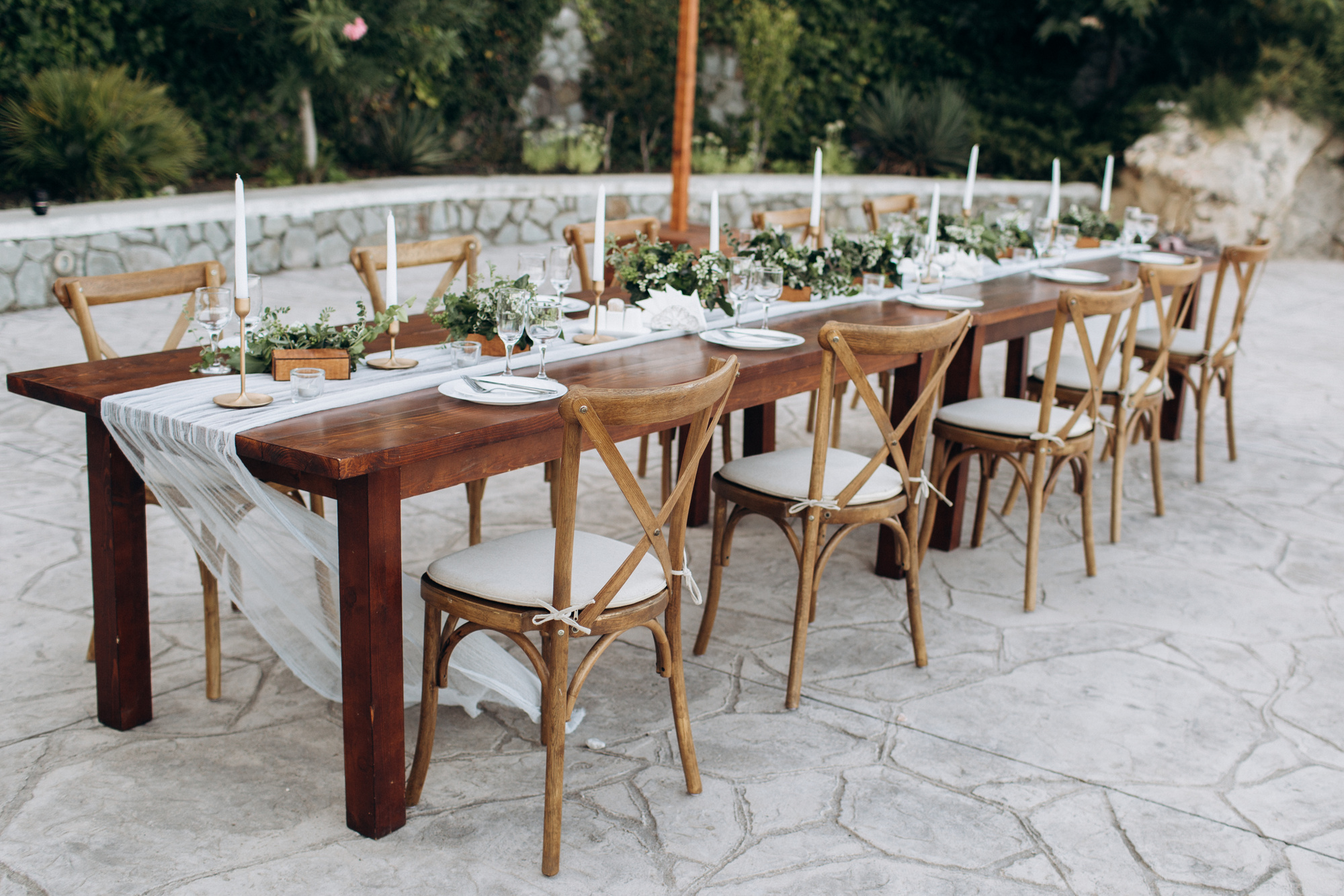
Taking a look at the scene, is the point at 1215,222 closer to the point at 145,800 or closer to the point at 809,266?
the point at 809,266

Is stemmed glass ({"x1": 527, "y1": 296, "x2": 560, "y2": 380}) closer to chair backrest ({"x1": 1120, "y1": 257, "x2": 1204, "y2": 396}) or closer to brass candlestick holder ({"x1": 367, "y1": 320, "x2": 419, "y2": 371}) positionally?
brass candlestick holder ({"x1": 367, "y1": 320, "x2": 419, "y2": 371})

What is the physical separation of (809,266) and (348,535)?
1920 mm

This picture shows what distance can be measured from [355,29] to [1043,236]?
5.10m

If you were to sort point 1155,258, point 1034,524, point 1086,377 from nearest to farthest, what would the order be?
point 1034,524
point 1086,377
point 1155,258

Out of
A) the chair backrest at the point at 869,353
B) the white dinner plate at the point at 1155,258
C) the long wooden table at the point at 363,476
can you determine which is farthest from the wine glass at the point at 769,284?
the white dinner plate at the point at 1155,258

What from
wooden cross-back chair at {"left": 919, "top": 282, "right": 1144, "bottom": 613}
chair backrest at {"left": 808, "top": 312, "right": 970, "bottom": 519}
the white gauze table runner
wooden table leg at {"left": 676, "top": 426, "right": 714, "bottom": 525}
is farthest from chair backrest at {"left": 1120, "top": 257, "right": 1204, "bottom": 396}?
the white gauze table runner

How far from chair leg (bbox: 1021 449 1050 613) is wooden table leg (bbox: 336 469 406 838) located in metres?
1.83

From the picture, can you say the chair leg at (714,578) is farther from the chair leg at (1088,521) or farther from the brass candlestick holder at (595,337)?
the chair leg at (1088,521)

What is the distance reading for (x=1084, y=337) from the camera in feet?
10.6

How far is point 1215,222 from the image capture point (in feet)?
35.2

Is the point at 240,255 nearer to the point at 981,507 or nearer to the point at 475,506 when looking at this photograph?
the point at 475,506

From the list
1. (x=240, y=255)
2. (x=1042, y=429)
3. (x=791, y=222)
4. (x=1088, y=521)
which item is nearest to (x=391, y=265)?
(x=240, y=255)

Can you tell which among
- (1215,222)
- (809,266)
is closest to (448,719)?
(809,266)

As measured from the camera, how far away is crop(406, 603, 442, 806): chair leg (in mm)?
2250
